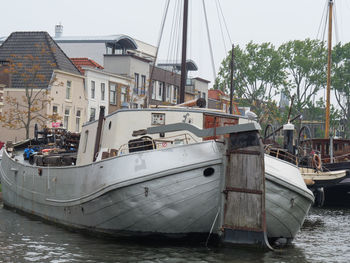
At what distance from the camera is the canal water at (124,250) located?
14047 mm

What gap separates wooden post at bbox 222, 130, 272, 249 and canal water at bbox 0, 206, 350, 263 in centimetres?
40

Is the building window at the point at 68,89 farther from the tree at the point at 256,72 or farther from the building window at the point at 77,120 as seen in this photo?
the tree at the point at 256,72

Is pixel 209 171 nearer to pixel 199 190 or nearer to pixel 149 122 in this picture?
pixel 199 190

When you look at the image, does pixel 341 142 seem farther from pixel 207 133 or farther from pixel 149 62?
pixel 149 62

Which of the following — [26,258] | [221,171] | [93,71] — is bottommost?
[26,258]

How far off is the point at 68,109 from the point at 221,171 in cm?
4009

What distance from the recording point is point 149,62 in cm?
6531

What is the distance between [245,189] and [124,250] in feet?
8.97

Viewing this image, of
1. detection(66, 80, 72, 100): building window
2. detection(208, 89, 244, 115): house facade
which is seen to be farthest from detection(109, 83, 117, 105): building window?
detection(208, 89, 244, 115): house facade

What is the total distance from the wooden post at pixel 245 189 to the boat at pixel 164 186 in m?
0.14

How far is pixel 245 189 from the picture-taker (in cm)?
1465

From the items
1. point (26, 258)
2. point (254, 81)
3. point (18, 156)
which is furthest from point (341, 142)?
point (254, 81)

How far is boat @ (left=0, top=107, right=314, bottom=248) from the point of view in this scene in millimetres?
14602

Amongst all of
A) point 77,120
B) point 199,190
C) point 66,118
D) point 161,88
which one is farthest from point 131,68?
point 199,190
